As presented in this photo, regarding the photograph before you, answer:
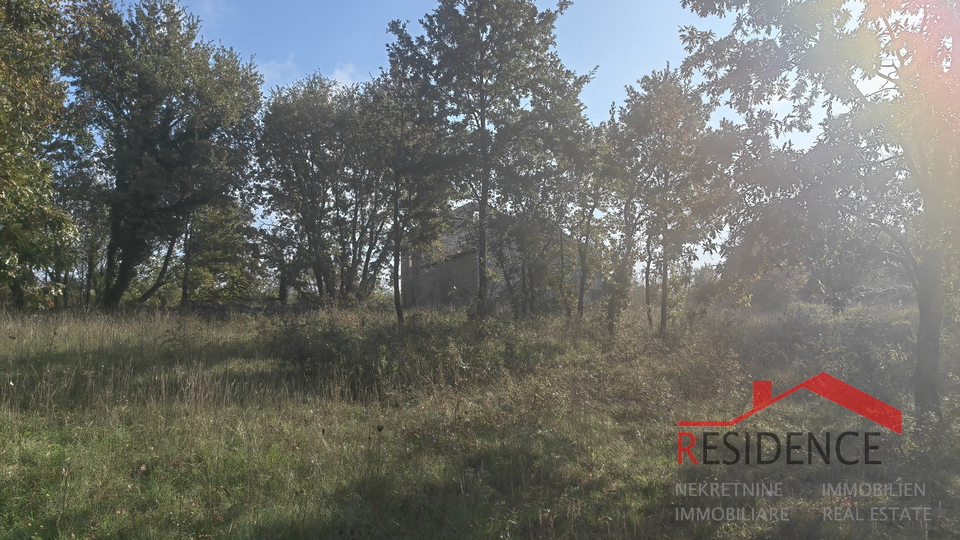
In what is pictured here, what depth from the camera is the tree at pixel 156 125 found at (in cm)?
1983

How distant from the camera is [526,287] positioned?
19.8 meters

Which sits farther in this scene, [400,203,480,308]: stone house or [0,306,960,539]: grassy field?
[400,203,480,308]: stone house

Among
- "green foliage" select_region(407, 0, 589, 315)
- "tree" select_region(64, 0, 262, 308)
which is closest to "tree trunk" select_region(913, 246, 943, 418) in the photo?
"green foliage" select_region(407, 0, 589, 315)

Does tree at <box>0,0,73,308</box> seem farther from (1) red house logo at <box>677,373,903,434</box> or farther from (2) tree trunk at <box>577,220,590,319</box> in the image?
(2) tree trunk at <box>577,220,590,319</box>

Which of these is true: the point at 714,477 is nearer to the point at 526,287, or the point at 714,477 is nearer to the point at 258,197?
the point at 526,287

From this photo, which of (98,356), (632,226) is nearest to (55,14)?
(98,356)

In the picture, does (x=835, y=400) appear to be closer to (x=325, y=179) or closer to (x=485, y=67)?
(x=485, y=67)

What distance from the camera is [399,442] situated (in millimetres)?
5957

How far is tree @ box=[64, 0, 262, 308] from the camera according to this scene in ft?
65.1

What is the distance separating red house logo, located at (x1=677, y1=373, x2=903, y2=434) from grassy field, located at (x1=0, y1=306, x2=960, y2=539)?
215 millimetres

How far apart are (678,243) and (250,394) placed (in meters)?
7.33

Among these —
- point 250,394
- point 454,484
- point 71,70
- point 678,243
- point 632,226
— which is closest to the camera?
point 454,484

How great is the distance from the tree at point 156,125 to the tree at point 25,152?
13.0m

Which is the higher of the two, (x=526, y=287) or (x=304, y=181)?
(x=304, y=181)
